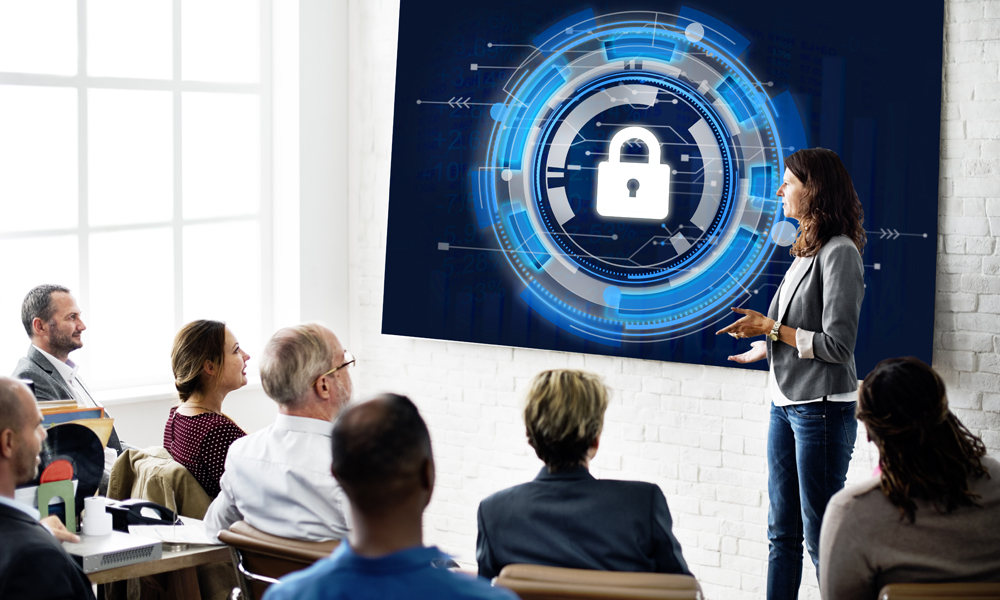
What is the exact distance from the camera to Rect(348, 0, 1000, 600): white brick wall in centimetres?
357

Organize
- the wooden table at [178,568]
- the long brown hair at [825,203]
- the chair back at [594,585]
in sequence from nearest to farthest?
the chair back at [594,585] → the wooden table at [178,568] → the long brown hair at [825,203]

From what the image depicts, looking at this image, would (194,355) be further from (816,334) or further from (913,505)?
(913,505)

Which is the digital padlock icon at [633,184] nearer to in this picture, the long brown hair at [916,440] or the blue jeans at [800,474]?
the blue jeans at [800,474]

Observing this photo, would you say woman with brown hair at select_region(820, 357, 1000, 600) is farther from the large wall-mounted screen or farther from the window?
the window

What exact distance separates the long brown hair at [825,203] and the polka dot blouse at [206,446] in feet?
6.00

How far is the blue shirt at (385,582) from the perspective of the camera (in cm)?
134

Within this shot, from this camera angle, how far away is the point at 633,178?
4.23 metres

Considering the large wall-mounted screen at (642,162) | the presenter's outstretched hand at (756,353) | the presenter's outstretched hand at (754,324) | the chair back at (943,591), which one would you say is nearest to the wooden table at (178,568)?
the chair back at (943,591)

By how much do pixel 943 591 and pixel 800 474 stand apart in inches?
54.2

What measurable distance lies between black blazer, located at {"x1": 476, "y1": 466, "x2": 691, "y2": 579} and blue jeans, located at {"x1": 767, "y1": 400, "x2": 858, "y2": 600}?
1.24m

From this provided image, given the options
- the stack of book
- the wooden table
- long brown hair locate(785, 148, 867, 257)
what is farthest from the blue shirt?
long brown hair locate(785, 148, 867, 257)

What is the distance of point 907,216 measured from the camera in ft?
12.0

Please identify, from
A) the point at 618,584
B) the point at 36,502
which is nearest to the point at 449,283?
the point at 36,502

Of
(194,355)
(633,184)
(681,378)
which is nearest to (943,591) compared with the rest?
(194,355)
